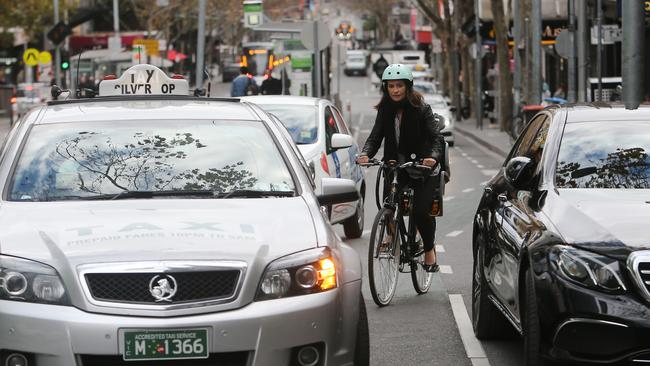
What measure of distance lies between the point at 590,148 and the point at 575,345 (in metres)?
1.86

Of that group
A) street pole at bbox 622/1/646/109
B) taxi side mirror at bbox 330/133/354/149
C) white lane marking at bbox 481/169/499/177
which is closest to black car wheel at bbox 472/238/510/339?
taxi side mirror at bbox 330/133/354/149

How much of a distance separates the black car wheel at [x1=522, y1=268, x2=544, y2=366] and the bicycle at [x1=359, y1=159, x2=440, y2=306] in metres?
3.43

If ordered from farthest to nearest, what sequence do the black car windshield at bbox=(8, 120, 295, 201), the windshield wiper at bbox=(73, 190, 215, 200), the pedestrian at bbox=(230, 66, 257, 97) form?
1. the pedestrian at bbox=(230, 66, 257, 97)
2. the black car windshield at bbox=(8, 120, 295, 201)
3. the windshield wiper at bbox=(73, 190, 215, 200)

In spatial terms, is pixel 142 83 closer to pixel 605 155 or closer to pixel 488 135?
pixel 605 155

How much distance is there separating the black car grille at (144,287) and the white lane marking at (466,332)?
2823 millimetres

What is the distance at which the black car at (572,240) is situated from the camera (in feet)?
20.5

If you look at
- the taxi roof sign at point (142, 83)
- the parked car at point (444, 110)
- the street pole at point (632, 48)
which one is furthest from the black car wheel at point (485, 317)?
the parked car at point (444, 110)

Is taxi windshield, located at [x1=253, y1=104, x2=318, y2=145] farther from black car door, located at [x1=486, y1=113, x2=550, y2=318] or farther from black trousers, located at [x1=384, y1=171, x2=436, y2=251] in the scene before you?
black car door, located at [x1=486, y1=113, x2=550, y2=318]

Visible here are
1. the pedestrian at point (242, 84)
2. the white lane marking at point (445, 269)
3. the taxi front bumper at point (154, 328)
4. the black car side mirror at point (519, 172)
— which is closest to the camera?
the taxi front bumper at point (154, 328)

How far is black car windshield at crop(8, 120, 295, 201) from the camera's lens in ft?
23.3

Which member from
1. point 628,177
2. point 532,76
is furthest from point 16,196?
point 532,76

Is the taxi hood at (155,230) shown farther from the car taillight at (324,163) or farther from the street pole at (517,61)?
the street pole at (517,61)

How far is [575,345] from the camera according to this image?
6.33 m

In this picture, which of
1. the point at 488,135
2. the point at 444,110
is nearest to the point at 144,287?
the point at 444,110
